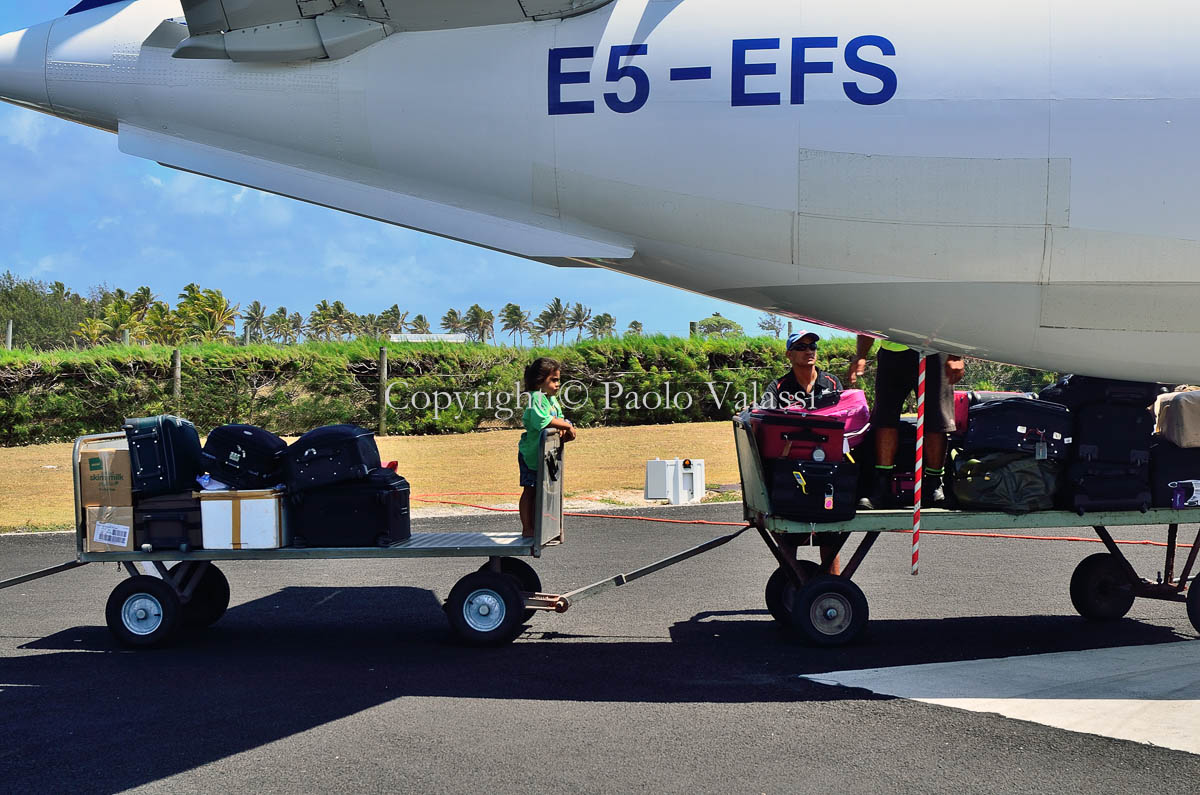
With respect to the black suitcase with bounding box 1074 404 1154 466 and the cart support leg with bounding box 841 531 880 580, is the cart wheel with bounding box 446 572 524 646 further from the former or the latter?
the black suitcase with bounding box 1074 404 1154 466

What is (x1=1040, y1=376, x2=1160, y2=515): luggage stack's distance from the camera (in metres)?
6.79

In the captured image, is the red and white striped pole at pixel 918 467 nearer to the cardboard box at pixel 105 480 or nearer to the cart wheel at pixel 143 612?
the cart wheel at pixel 143 612

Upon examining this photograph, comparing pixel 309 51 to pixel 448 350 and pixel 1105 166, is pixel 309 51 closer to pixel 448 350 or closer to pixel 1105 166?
pixel 1105 166

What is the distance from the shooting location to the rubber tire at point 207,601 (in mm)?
7715

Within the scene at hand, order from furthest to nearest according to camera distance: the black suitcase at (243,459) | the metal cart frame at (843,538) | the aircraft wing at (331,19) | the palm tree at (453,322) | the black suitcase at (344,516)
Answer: the palm tree at (453,322) < the black suitcase at (243,459) < the black suitcase at (344,516) < the metal cart frame at (843,538) < the aircraft wing at (331,19)

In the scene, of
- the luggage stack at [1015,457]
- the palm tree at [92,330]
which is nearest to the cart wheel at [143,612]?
the luggage stack at [1015,457]

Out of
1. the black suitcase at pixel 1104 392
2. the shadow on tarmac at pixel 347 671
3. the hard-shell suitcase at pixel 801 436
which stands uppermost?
the black suitcase at pixel 1104 392

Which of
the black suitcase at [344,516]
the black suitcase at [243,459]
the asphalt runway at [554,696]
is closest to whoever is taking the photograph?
the asphalt runway at [554,696]

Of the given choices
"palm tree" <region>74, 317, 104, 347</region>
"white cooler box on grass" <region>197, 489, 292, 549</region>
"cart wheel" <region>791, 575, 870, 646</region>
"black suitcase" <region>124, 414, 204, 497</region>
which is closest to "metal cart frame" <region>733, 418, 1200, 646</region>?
"cart wheel" <region>791, 575, 870, 646</region>

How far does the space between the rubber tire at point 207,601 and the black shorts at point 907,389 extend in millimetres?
5072

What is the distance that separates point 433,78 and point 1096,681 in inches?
217

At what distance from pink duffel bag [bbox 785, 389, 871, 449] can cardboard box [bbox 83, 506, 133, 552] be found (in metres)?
4.54

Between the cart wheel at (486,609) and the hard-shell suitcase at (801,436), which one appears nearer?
the hard-shell suitcase at (801,436)

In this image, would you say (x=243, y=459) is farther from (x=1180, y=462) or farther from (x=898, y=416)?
(x=1180, y=462)
